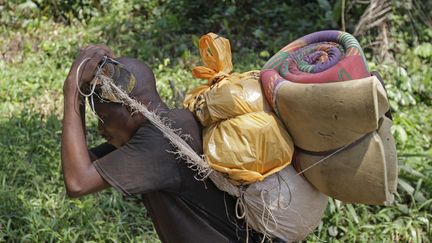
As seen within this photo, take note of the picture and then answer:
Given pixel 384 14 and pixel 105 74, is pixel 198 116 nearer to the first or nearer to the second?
pixel 105 74

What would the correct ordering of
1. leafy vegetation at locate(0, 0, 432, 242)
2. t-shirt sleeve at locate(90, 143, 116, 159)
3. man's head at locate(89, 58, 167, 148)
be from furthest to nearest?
1. leafy vegetation at locate(0, 0, 432, 242)
2. t-shirt sleeve at locate(90, 143, 116, 159)
3. man's head at locate(89, 58, 167, 148)

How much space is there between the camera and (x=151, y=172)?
1.79 metres

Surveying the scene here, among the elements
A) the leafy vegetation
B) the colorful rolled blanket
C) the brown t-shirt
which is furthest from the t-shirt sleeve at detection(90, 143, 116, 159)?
the leafy vegetation

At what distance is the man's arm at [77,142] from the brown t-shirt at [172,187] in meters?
0.04

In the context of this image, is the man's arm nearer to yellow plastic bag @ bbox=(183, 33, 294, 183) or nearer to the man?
the man

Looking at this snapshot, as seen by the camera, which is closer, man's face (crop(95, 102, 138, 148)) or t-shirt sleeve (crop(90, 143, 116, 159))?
man's face (crop(95, 102, 138, 148))

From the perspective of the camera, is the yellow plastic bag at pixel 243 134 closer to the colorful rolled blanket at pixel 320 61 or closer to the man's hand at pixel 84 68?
the colorful rolled blanket at pixel 320 61

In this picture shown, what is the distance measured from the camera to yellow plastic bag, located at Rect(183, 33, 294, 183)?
5.80 feet

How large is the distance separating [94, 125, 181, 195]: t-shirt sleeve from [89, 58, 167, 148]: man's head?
94mm

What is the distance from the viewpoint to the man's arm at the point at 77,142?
180cm

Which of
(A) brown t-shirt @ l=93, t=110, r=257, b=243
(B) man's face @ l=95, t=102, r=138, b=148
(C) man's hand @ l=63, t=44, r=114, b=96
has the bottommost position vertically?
(A) brown t-shirt @ l=93, t=110, r=257, b=243

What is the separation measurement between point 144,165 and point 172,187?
118 millimetres

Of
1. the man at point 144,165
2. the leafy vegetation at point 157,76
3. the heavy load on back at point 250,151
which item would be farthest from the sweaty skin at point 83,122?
the leafy vegetation at point 157,76

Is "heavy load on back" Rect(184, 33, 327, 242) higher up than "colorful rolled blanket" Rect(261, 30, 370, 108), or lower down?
lower down
